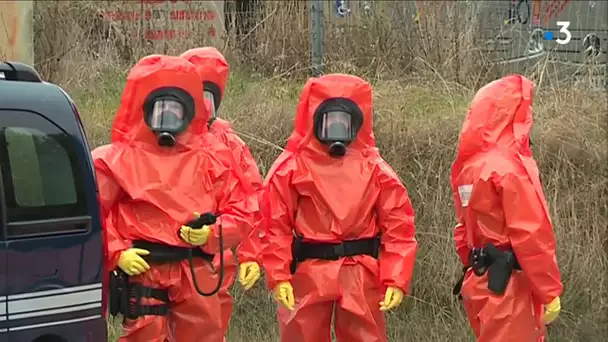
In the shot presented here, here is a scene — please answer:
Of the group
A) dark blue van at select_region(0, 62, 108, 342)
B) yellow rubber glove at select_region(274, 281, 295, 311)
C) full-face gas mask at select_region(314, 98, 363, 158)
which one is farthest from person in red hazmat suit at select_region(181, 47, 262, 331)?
dark blue van at select_region(0, 62, 108, 342)

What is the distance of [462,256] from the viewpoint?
17.4 ft

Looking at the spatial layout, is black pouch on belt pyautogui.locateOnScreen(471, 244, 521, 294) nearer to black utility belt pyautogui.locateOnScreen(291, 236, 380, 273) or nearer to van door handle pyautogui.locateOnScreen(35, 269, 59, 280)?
black utility belt pyautogui.locateOnScreen(291, 236, 380, 273)

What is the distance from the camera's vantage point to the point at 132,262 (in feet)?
14.6

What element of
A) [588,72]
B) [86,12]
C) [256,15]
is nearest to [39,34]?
[86,12]

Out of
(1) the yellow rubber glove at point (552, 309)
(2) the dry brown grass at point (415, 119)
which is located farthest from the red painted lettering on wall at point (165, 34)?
(1) the yellow rubber glove at point (552, 309)

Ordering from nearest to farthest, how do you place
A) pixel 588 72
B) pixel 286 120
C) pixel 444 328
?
pixel 444 328, pixel 286 120, pixel 588 72

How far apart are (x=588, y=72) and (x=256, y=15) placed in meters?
3.50

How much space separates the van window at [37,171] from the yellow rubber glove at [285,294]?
147cm

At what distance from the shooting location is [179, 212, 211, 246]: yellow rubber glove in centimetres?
451

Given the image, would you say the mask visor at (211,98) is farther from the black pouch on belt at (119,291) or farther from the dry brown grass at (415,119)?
the dry brown grass at (415,119)

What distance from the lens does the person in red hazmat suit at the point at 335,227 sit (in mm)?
4906

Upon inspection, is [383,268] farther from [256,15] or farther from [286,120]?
[256,15]

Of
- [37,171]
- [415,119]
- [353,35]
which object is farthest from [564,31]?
[37,171]

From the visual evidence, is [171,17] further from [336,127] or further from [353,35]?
[336,127]
